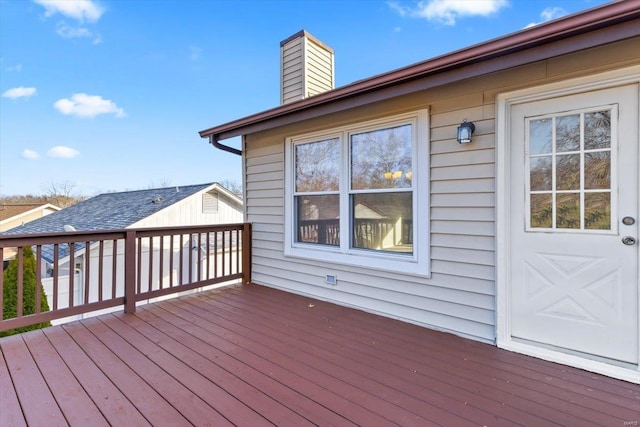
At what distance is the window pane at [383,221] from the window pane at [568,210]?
Answer: 1.15 meters

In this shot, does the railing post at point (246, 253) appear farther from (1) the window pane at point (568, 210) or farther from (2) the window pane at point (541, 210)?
(1) the window pane at point (568, 210)

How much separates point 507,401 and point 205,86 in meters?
15.7

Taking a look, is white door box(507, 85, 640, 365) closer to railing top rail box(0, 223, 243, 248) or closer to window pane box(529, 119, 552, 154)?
window pane box(529, 119, 552, 154)

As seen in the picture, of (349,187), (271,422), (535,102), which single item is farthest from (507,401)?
(349,187)

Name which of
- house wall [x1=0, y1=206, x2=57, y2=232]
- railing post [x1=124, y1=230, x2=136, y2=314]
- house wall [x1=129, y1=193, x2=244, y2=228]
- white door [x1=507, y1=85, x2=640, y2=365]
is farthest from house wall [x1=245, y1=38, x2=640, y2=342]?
house wall [x1=0, y1=206, x2=57, y2=232]

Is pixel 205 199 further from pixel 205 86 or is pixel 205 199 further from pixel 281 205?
pixel 281 205

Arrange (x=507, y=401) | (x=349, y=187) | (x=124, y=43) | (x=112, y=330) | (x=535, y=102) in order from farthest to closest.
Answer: (x=124, y=43), (x=349, y=187), (x=112, y=330), (x=535, y=102), (x=507, y=401)

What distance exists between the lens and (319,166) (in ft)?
13.0

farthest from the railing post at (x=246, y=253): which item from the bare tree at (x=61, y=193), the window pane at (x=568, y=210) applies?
the bare tree at (x=61, y=193)

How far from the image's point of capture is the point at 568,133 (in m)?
2.28

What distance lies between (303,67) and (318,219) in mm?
3123

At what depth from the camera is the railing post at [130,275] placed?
344cm

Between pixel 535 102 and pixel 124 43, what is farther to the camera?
pixel 124 43

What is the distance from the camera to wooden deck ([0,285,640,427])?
170 centimetres
